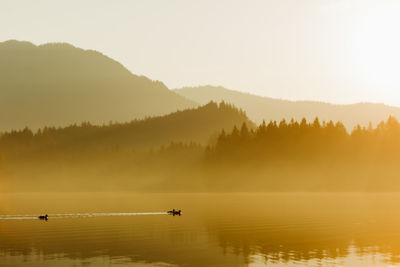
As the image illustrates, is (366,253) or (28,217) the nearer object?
(366,253)

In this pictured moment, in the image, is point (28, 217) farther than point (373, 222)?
Yes

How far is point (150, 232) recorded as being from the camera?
281ft

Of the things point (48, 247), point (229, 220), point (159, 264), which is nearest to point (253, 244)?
point (159, 264)

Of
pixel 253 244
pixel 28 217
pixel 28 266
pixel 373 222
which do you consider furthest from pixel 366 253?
pixel 28 217

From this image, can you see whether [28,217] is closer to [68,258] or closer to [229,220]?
[229,220]

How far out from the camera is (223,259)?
60.2 meters

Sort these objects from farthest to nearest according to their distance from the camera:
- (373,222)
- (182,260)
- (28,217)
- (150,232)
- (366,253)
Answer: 1. (28,217)
2. (373,222)
3. (150,232)
4. (366,253)
5. (182,260)

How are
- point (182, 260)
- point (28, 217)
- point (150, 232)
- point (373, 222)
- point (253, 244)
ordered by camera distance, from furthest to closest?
point (28, 217) → point (373, 222) → point (150, 232) → point (253, 244) → point (182, 260)

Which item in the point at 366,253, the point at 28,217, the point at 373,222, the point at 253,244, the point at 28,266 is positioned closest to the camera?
the point at 28,266

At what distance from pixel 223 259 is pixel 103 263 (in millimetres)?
11967

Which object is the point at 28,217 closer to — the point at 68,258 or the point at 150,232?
the point at 150,232

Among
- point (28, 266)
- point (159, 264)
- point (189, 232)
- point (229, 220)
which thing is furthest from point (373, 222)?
point (28, 266)

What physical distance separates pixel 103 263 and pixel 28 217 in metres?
60.1

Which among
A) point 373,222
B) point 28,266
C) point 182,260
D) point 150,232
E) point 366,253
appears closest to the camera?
point 28,266
